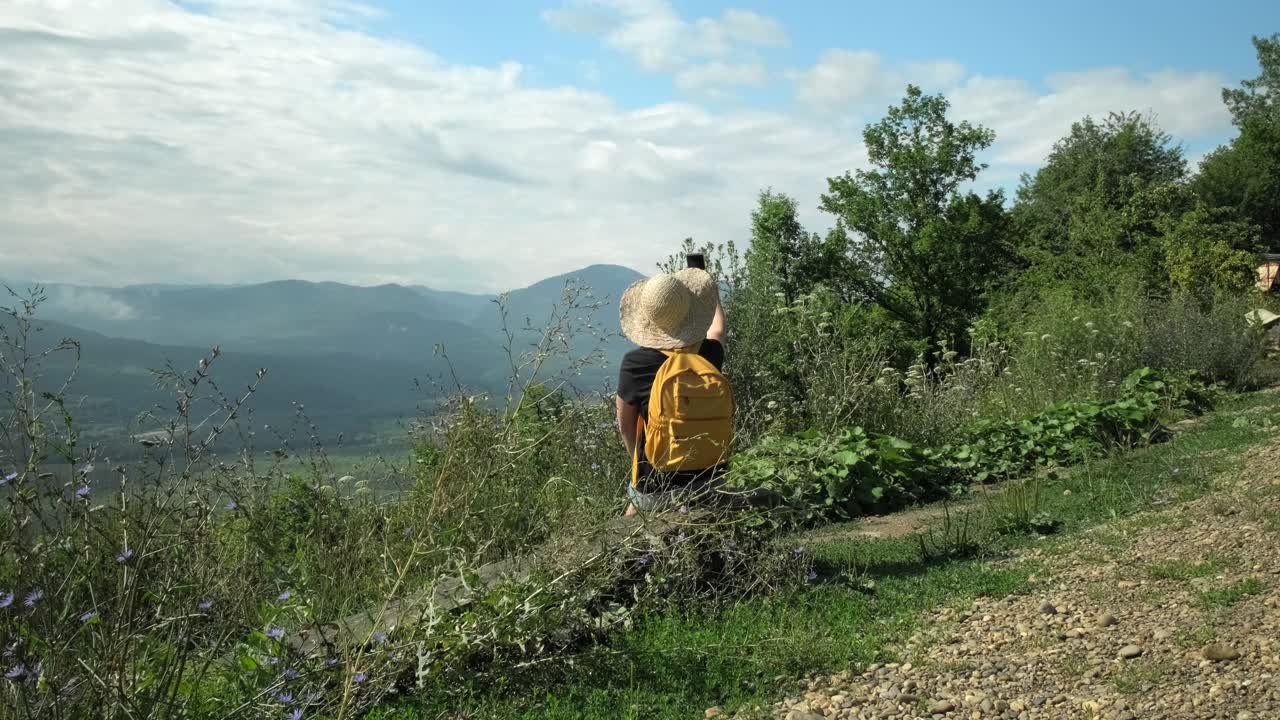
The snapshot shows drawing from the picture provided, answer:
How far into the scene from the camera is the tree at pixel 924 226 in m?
37.0

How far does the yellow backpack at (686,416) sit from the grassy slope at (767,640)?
785 mm

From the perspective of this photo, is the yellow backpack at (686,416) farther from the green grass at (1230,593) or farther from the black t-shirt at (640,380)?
the green grass at (1230,593)

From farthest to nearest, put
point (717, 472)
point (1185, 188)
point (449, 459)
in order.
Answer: point (1185, 188)
point (717, 472)
point (449, 459)

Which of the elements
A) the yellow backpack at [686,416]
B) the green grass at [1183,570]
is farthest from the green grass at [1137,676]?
the yellow backpack at [686,416]

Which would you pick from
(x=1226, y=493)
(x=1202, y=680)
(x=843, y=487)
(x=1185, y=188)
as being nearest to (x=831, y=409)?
(x=843, y=487)

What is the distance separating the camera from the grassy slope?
3.61 metres

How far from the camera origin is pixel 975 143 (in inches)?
1457

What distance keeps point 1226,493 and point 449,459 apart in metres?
5.16

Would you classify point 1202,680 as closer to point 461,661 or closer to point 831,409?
point 461,661

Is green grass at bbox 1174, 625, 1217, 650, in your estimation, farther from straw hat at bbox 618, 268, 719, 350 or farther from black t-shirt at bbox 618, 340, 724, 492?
straw hat at bbox 618, 268, 719, 350

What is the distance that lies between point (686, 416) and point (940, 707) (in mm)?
1895

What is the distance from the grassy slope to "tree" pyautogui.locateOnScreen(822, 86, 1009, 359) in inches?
1267

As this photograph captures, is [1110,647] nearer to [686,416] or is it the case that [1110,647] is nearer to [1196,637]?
[1196,637]

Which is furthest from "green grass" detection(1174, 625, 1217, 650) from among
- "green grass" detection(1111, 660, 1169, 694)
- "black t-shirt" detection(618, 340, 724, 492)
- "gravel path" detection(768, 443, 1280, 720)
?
"black t-shirt" detection(618, 340, 724, 492)
